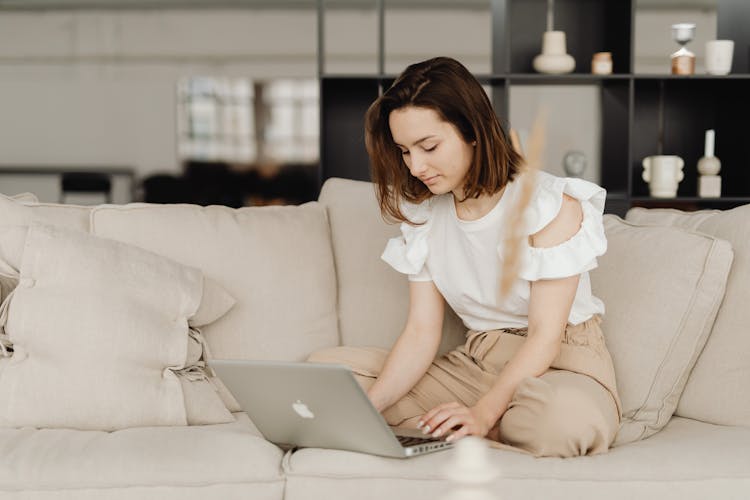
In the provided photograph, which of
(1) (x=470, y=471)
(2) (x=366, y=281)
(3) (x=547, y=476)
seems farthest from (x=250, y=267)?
(3) (x=547, y=476)

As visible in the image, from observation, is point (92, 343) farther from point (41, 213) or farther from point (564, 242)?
point (564, 242)

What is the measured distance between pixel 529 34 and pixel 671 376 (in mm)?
2521

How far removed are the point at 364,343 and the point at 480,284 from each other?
39 centimetres

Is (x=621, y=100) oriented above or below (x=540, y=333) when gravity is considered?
above

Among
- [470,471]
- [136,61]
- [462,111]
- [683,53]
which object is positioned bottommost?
[470,471]

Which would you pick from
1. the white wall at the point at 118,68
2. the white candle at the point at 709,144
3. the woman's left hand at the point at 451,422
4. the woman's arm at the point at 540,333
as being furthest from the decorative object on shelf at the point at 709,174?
the white wall at the point at 118,68

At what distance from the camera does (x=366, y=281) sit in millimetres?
2148

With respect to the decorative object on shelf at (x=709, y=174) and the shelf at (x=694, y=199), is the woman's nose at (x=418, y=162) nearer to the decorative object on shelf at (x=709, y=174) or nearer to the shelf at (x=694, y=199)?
the shelf at (x=694, y=199)

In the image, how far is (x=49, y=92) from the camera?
28.7 ft

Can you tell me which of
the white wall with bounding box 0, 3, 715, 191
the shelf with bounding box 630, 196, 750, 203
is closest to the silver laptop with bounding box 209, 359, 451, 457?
the shelf with bounding box 630, 196, 750, 203

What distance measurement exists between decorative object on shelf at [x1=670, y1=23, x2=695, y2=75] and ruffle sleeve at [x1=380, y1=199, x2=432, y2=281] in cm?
235

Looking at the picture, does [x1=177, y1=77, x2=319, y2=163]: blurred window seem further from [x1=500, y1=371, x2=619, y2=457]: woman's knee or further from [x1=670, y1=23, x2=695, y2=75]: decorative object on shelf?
[x1=500, y1=371, x2=619, y2=457]: woman's knee

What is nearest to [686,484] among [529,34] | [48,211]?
[48,211]

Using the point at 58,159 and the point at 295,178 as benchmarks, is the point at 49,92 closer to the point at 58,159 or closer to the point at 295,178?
the point at 58,159
